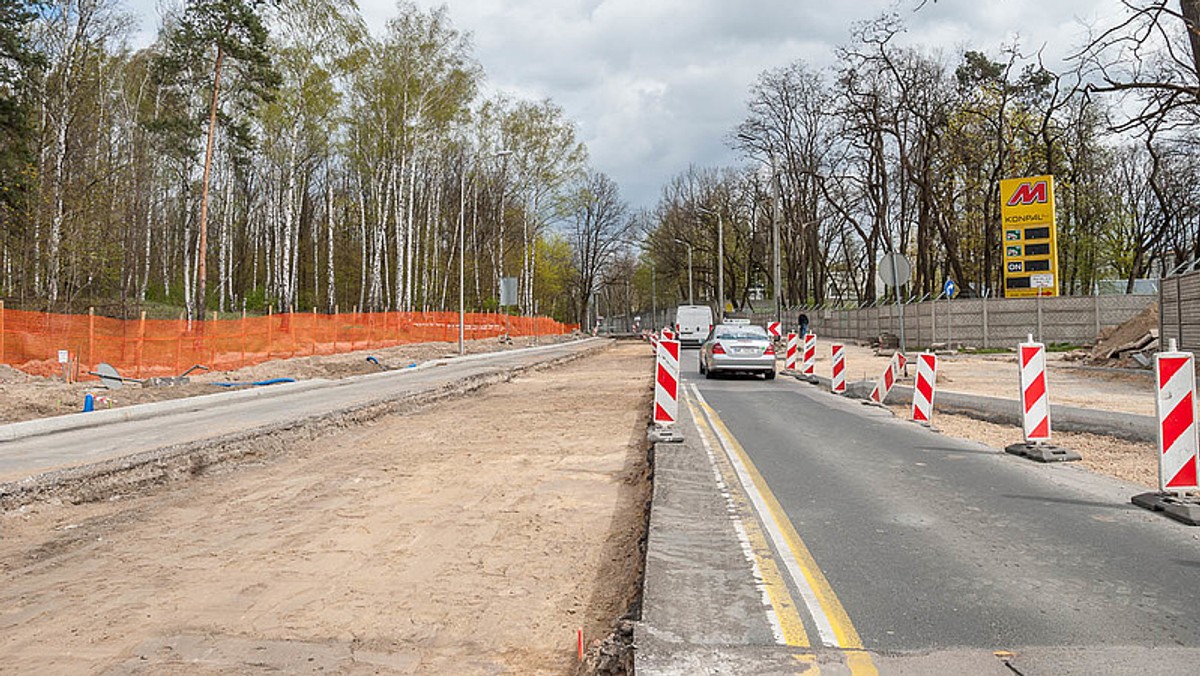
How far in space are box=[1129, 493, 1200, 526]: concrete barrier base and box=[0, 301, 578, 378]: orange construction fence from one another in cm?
1981

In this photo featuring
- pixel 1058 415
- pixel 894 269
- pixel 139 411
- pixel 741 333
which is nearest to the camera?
pixel 1058 415

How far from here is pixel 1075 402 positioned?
1471 cm

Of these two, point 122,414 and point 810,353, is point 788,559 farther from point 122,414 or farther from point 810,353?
point 810,353

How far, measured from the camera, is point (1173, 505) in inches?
250

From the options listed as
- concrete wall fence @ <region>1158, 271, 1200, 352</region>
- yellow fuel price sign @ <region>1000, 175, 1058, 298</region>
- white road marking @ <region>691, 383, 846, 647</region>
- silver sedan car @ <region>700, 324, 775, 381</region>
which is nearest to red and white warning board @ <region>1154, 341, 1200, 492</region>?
white road marking @ <region>691, 383, 846, 647</region>

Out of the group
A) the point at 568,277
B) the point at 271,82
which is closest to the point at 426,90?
the point at 271,82

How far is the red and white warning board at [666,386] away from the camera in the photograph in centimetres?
1069

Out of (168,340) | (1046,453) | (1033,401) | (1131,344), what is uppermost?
(168,340)

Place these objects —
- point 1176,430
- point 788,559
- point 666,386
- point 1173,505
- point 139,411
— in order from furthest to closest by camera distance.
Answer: point 139,411, point 666,386, point 1176,430, point 1173,505, point 788,559

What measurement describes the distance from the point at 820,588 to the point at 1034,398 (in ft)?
20.5


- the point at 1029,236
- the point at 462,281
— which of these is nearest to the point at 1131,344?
the point at 1029,236

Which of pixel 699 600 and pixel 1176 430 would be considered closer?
pixel 699 600

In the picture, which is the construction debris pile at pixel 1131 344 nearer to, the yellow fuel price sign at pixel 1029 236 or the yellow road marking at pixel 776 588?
the yellow fuel price sign at pixel 1029 236

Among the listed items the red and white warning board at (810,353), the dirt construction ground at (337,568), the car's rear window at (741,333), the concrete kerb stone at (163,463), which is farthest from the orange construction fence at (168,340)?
the red and white warning board at (810,353)
